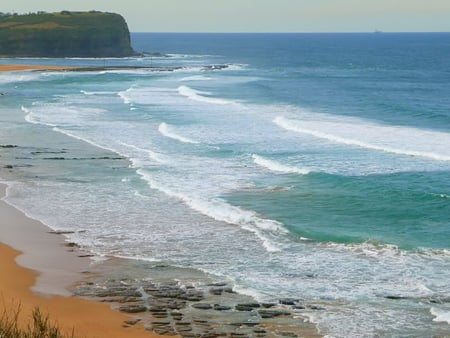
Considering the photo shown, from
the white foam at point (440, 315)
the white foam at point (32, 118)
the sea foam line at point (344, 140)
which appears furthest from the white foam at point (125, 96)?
the white foam at point (440, 315)

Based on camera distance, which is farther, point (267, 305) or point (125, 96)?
point (125, 96)

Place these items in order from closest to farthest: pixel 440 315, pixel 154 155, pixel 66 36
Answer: pixel 440 315 < pixel 154 155 < pixel 66 36

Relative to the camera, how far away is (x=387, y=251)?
71.6ft

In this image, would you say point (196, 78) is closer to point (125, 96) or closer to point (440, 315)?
point (125, 96)

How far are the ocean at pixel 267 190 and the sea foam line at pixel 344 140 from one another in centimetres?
8

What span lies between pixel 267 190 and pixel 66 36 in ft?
349

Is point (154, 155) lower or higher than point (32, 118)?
higher

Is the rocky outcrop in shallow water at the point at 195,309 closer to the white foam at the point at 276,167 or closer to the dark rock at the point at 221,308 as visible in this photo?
the dark rock at the point at 221,308

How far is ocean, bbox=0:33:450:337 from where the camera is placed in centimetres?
1925

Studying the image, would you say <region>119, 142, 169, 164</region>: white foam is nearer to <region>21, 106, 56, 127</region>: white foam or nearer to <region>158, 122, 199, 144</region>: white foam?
<region>158, 122, 199, 144</region>: white foam

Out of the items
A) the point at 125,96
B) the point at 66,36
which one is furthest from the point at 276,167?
the point at 66,36

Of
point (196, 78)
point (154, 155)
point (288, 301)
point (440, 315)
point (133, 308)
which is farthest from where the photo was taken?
point (196, 78)

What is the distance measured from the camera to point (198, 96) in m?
62.5

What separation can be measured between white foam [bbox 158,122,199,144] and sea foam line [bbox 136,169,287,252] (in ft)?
36.0
